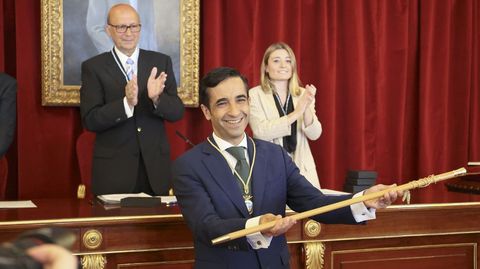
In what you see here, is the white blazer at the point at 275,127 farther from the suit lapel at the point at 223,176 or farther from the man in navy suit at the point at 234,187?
the suit lapel at the point at 223,176

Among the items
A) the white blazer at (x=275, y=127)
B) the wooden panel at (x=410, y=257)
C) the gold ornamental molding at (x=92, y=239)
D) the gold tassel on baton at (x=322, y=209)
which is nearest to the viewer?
the gold tassel on baton at (x=322, y=209)

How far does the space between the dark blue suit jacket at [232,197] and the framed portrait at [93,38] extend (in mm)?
2587

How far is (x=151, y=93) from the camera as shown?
12.2ft

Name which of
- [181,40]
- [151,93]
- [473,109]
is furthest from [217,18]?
[473,109]

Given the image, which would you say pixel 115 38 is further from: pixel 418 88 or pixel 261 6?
pixel 418 88

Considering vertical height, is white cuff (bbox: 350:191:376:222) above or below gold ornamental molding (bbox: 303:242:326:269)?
above

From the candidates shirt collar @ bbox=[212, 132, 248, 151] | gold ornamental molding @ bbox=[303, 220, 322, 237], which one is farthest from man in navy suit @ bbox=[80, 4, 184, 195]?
shirt collar @ bbox=[212, 132, 248, 151]

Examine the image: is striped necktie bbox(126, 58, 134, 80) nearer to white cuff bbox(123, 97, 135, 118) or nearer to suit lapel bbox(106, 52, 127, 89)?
suit lapel bbox(106, 52, 127, 89)

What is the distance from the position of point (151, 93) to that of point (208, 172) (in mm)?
1324

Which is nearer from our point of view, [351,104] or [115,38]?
→ [115,38]

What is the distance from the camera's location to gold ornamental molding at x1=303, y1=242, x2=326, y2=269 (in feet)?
10.6

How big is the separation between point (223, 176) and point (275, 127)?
152 cm

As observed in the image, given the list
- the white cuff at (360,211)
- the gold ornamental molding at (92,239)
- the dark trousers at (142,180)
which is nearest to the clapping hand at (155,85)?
the dark trousers at (142,180)

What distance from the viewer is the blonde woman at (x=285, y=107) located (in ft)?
13.2
